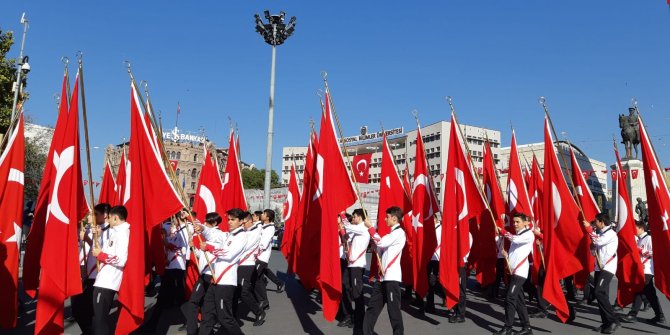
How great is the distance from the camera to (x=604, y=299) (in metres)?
7.67

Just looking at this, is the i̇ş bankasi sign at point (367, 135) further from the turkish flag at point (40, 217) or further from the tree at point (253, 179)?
the turkish flag at point (40, 217)

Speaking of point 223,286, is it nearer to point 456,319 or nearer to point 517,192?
point 456,319

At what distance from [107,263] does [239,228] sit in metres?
1.59

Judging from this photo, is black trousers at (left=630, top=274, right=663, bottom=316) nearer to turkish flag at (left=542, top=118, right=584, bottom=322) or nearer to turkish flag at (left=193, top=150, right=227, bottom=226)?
turkish flag at (left=542, top=118, right=584, bottom=322)

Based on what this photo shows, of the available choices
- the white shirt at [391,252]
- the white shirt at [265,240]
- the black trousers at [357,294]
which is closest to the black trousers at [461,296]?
the black trousers at [357,294]

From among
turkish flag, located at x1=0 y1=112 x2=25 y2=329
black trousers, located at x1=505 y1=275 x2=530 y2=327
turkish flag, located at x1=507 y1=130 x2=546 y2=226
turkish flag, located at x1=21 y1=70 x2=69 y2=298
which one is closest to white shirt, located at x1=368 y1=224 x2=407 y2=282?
black trousers, located at x1=505 y1=275 x2=530 y2=327

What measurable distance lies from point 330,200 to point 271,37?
14.4m

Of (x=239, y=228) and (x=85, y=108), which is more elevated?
(x=85, y=108)

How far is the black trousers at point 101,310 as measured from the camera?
17.6 feet

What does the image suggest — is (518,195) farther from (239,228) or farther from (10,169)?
(10,169)

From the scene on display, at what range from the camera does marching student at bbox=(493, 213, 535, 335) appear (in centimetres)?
729

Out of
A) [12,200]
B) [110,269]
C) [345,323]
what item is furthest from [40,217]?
[345,323]

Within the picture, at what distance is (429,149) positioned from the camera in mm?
77750

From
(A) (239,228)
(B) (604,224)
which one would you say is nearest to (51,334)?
(A) (239,228)
